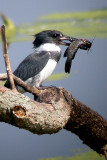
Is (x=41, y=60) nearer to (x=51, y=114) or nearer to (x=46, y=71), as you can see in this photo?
(x=46, y=71)

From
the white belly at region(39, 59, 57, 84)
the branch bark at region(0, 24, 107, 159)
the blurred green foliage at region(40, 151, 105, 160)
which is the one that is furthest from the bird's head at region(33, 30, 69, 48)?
the blurred green foliage at region(40, 151, 105, 160)

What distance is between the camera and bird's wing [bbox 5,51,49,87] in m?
2.50

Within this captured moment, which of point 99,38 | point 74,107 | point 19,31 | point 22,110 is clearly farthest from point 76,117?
point 19,31

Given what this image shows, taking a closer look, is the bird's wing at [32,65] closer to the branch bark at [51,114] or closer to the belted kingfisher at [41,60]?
the belted kingfisher at [41,60]

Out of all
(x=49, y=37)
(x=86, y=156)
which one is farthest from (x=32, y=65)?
(x=86, y=156)

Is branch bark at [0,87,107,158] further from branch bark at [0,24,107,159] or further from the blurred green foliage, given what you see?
the blurred green foliage

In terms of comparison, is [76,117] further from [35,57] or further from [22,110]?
[35,57]

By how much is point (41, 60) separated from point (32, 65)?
0.16ft

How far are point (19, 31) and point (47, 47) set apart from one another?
8.85ft

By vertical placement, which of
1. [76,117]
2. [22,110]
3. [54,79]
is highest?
[22,110]

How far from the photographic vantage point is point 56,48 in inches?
105

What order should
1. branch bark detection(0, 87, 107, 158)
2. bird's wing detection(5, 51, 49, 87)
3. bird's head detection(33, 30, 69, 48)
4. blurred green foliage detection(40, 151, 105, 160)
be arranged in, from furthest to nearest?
blurred green foliage detection(40, 151, 105, 160) < bird's head detection(33, 30, 69, 48) < bird's wing detection(5, 51, 49, 87) < branch bark detection(0, 87, 107, 158)

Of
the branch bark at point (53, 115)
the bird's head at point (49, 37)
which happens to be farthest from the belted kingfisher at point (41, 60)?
the branch bark at point (53, 115)

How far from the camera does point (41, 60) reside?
2.56 m
